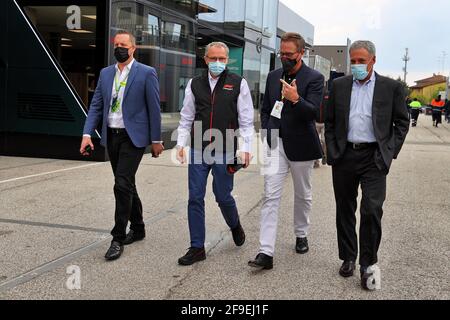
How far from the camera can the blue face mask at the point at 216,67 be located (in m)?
4.58

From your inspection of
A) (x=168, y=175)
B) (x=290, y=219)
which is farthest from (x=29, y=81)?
(x=290, y=219)

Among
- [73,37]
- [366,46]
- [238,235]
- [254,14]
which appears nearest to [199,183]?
[238,235]

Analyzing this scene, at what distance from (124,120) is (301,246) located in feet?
6.51

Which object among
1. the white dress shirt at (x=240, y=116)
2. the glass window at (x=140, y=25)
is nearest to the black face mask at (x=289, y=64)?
the white dress shirt at (x=240, y=116)

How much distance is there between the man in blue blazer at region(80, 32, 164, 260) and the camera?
476 cm

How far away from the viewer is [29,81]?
10.6 m

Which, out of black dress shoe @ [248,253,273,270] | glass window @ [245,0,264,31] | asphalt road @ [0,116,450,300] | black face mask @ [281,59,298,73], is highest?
glass window @ [245,0,264,31]

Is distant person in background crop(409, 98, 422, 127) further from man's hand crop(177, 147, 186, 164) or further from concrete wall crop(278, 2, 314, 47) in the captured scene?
man's hand crop(177, 147, 186, 164)

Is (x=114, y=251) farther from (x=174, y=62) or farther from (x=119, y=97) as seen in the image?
(x=174, y=62)

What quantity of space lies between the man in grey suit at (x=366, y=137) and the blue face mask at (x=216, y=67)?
946 mm

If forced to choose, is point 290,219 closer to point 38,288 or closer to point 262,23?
point 38,288

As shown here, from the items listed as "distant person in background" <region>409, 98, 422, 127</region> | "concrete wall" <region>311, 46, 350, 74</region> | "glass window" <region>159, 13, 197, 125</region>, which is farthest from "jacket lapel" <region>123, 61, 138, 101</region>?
"distant person in background" <region>409, 98, 422, 127</region>

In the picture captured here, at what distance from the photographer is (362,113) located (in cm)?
422
